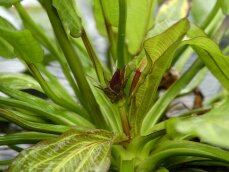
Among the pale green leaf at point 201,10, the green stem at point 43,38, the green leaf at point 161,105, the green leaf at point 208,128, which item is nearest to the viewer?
the green leaf at point 208,128

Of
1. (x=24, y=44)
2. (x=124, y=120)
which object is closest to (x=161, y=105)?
(x=124, y=120)

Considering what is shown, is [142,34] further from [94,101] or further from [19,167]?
[19,167]

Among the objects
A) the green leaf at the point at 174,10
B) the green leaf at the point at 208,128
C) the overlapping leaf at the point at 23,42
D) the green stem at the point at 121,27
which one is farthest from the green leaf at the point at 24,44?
the green leaf at the point at 174,10

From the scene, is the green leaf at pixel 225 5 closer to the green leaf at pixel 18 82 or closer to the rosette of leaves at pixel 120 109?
the rosette of leaves at pixel 120 109

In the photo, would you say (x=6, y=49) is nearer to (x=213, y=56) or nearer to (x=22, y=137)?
(x=22, y=137)

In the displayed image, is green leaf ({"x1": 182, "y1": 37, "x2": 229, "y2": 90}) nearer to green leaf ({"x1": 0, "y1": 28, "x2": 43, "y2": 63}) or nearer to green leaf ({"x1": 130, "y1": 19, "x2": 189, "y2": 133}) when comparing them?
green leaf ({"x1": 130, "y1": 19, "x2": 189, "y2": 133})

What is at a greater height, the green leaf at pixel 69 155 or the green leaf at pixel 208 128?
the green leaf at pixel 69 155

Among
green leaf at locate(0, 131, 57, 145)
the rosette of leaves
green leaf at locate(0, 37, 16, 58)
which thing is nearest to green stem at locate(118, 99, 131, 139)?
the rosette of leaves
